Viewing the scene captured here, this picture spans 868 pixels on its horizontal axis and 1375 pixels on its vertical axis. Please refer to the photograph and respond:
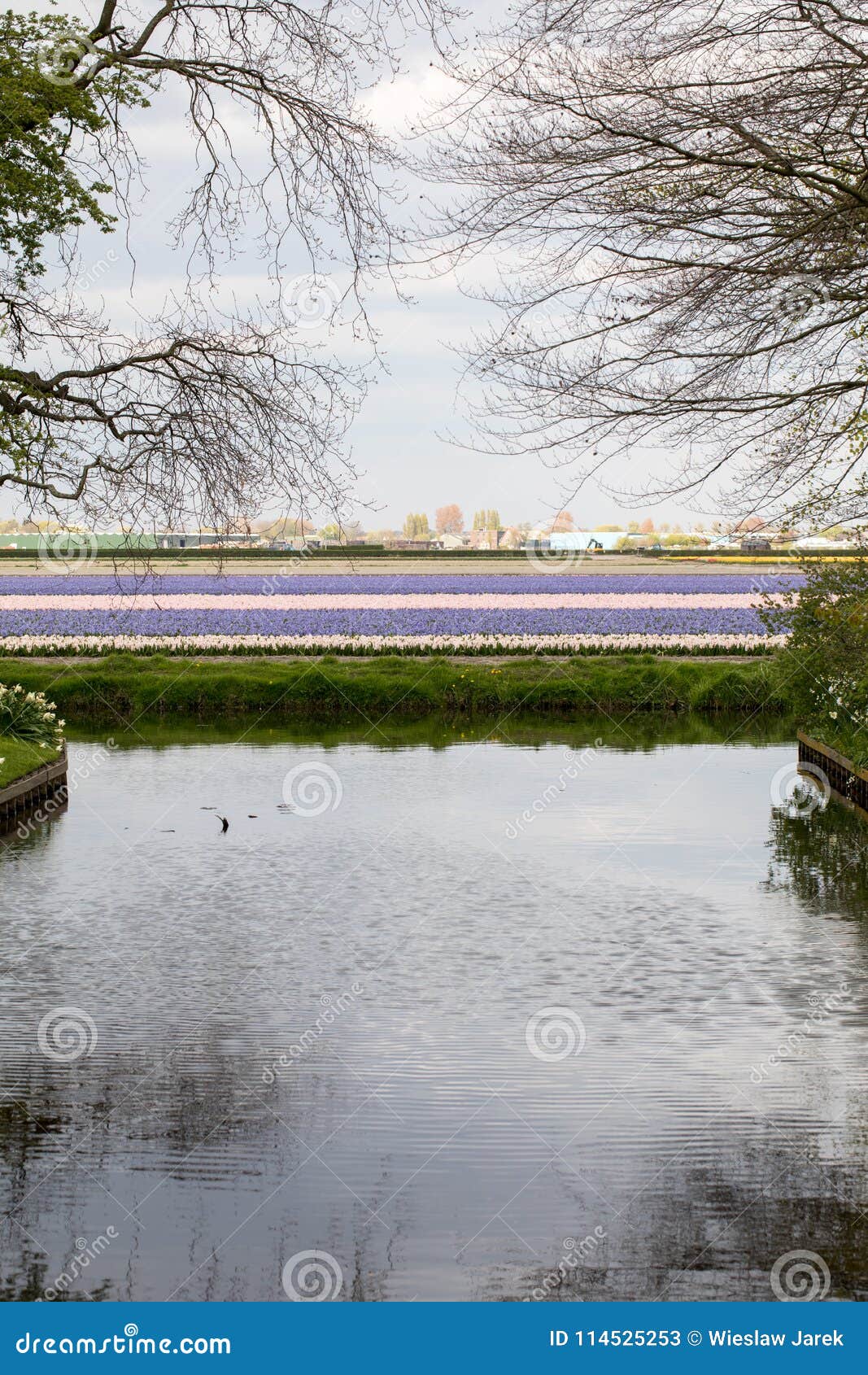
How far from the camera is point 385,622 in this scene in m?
36.1

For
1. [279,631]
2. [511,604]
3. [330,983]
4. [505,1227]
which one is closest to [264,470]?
[330,983]

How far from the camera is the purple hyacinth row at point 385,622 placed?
3497cm

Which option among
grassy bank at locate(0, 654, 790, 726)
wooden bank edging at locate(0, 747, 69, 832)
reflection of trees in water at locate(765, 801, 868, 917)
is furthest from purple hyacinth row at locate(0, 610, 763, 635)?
reflection of trees in water at locate(765, 801, 868, 917)

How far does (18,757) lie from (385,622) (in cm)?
1912

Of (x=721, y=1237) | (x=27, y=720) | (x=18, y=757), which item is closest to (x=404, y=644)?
(x=27, y=720)

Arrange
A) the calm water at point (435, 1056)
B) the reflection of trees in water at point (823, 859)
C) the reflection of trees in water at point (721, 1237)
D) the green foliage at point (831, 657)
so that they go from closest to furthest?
1. the reflection of trees in water at point (721, 1237)
2. the calm water at point (435, 1056)
3. the reflection of trees in water at point (823, 859)
4. the green foliage at point (831, 657)

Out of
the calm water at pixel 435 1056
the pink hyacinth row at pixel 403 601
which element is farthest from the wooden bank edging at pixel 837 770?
the pink hyacinth row at pixel 403 601

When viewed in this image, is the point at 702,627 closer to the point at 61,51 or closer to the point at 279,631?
the point at 279,631

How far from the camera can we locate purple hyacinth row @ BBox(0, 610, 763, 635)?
115 feet

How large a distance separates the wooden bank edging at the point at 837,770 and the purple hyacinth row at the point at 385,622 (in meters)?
14.0

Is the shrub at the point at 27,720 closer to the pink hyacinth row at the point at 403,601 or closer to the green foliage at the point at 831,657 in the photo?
the green foliage at the point at 831,657

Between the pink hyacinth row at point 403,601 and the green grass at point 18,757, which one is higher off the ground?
the pink hyacinth row at point 403,601

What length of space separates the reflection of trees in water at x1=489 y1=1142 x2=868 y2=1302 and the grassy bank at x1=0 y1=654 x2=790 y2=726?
18.5 m

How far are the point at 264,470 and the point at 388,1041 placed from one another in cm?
655
